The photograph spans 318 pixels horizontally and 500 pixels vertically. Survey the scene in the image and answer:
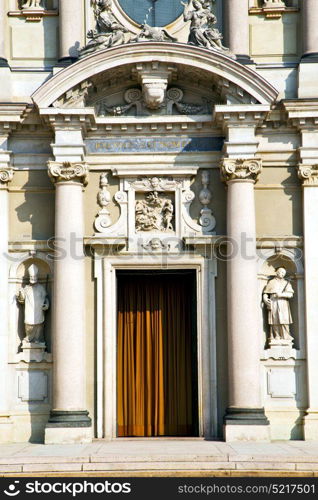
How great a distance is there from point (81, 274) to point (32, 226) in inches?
52.5

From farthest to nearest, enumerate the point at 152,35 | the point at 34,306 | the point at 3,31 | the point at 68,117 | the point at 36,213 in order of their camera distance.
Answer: the point at 3,31 → the point at 36,213 → the point at 34,306 → the point at 152,35 → the point at 68,117

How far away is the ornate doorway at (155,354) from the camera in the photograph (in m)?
21.1

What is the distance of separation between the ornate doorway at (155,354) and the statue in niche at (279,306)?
141 cm

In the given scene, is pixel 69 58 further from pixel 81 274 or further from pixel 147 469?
pixel 147 469

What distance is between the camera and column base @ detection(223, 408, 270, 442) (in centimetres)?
1952

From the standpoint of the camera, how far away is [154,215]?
20734 millimetres

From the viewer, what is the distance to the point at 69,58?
20.6 meters

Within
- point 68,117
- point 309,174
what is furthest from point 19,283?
point 309,174

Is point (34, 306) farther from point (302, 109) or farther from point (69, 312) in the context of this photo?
point (302, 109)

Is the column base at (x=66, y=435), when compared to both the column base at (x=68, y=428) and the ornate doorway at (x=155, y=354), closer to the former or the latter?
the column base at (x=68, y=428)

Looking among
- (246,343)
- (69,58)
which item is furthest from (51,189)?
(246,343)

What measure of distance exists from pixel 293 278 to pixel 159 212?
8.61 feet

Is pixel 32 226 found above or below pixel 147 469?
above
